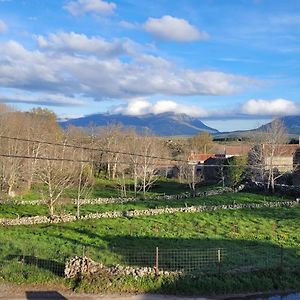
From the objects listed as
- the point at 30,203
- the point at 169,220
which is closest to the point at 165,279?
the point at 169,220

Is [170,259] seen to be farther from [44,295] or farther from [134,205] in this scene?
[134,205]

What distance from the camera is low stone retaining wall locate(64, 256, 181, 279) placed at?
63.0 feet

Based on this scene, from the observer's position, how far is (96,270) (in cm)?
1931

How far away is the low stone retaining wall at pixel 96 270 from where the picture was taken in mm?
19188

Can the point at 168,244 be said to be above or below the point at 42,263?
below

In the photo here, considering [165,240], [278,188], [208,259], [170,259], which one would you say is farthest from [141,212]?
[278,188]

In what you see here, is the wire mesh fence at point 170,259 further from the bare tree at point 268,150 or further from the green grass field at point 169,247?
the bare tree at point 268,150

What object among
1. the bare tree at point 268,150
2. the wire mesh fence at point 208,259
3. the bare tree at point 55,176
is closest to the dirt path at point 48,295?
the wire mesh fence at point 208,259

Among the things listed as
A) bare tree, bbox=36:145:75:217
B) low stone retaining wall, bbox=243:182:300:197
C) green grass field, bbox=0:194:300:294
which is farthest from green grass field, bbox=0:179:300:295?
low stone retaining wall, bbox=243:182:300:197

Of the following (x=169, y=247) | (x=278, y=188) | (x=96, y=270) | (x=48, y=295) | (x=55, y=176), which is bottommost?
(x=48, y=295)

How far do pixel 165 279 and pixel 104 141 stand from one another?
205 ft

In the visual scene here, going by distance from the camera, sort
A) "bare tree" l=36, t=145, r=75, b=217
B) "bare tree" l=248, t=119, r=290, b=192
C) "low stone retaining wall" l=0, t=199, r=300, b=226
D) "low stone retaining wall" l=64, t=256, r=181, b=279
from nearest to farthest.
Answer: "low stone retaining wall" l=64, t=256, r=181, b=279 < "low stone retaining wall" l=0, t=199, r=300, b=226 < "bare tree" l=36, t=145, r=75, b=217 < "bare tree" l=248, t=119, r=290, b=192

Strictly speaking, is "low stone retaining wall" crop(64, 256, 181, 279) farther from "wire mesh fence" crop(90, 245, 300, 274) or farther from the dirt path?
the dirt path

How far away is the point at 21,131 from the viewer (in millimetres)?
60156
